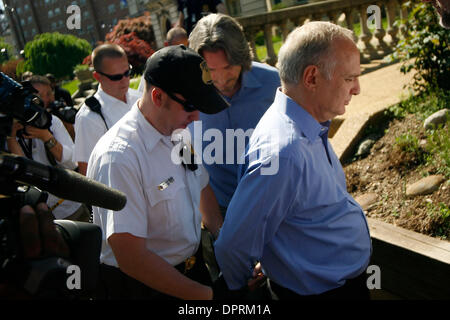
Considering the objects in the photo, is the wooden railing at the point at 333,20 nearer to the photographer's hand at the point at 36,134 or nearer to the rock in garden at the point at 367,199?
the rock in garden at the point at 367,199

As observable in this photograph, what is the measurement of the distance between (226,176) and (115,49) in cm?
167

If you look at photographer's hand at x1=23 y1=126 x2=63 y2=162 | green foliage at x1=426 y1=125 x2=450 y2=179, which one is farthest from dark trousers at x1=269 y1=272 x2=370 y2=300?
photographer's hand at x1=23 y1=126 x2=63 y2=162

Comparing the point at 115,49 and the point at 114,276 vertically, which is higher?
the point at 115,49

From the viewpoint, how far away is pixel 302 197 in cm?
184

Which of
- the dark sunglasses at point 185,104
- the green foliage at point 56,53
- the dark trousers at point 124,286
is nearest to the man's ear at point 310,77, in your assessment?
the dark sunglasses at point 185,104

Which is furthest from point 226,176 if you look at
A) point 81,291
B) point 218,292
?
point 81,291

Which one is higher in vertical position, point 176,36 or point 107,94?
point 176,36

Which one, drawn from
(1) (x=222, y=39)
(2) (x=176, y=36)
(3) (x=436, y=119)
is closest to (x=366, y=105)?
(3) (x=436, y=119)

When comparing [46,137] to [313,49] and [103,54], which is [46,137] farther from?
[313,49]

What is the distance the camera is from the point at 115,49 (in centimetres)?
361

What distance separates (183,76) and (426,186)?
234 centimetres

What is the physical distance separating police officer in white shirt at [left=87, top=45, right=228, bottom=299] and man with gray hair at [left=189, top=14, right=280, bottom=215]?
0.74 meters

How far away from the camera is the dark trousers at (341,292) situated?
1.95 metres
